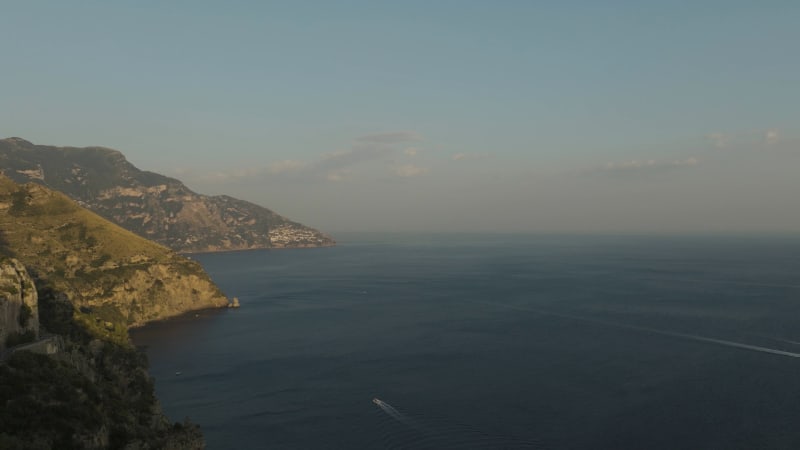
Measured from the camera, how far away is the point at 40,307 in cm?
8031

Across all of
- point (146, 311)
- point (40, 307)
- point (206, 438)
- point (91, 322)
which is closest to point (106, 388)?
point (206, 438)

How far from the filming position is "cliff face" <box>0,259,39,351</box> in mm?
53406

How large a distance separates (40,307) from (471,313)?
5481 inches

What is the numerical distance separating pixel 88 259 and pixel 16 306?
13589 centimetres

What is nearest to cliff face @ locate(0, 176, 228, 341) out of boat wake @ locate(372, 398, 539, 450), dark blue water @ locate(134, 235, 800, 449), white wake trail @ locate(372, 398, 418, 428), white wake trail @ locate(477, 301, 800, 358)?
dark blue water @ locate(134, 235, 800, 449)

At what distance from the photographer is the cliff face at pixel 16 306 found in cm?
5341

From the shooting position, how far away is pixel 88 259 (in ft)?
569

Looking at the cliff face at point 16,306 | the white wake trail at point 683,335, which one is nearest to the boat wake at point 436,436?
the cliff face at point 16,306

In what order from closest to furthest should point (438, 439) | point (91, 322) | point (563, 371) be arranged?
point (438, 439)
point (91, 322)
point (563, 371)

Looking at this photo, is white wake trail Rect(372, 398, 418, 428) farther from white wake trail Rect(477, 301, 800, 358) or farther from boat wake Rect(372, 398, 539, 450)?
white wake trail Rect(477, 301, 800, 358)

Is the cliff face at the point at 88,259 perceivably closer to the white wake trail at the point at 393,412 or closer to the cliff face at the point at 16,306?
the cliff face at the point at 16,306

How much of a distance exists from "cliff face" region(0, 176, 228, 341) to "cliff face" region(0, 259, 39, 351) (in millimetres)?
100459

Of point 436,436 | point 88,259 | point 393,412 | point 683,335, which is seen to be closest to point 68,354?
point 393,412

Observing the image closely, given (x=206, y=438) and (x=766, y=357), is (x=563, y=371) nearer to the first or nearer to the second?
(x=766, y=357)
